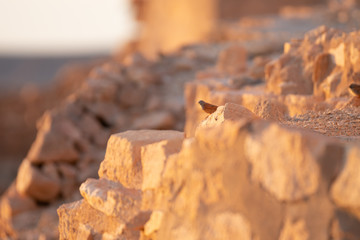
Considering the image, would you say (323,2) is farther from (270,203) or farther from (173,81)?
(270,203)

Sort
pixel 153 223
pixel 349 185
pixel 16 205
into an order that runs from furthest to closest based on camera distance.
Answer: pixel 16 205 < pixel 153 223 < pixel 349 185

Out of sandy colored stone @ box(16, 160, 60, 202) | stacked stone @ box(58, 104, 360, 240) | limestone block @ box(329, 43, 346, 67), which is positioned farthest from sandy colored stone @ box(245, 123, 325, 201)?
sandy colored stone @ box(16, 160, 60, 202)

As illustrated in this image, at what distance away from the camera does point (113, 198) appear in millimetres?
2121

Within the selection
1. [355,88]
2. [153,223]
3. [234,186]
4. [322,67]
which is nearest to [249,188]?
[234,186]

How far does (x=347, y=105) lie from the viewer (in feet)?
9.18

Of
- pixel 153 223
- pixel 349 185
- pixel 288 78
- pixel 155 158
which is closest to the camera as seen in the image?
pixel 349 185

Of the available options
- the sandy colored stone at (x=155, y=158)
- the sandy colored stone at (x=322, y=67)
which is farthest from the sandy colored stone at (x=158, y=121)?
the sandy colored stone at (x=155, y=158)

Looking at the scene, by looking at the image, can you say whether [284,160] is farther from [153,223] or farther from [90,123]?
[90,123]

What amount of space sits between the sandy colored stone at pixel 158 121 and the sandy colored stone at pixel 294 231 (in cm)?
382

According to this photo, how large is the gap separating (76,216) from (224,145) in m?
0.97

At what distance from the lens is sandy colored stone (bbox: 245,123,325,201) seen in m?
1.58

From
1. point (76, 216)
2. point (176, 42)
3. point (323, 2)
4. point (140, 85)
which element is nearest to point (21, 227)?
point (140, 85)

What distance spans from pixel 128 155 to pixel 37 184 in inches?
120

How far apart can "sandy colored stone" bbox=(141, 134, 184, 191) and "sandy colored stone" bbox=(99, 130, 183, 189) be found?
0.05m
